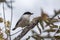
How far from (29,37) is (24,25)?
0.06 meters

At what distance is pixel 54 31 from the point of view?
34 cm

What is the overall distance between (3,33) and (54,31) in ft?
0.54

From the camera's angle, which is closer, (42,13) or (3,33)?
(42,13)

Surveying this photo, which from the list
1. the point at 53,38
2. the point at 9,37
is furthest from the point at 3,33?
the point at 53,38

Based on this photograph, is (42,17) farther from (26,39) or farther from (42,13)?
(26,39)

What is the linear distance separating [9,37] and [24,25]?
0.07 metres

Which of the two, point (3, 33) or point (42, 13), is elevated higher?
point (42, 13)

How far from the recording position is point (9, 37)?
362 millimetres

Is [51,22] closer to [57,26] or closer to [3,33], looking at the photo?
[57,26]

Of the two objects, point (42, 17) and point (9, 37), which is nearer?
point (42, 17)

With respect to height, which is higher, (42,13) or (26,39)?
(42,13)

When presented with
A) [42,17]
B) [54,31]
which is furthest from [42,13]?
[54,31]

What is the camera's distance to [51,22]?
0.31 metres

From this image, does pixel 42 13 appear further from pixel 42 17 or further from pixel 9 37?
pixel 9 37
